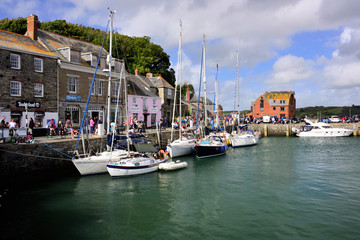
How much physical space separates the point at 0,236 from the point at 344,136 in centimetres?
6049

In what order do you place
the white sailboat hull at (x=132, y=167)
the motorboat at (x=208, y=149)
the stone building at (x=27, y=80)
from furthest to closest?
the motorboat at (x=208, y=149)
the stone building at (x=27, y=80)
the white sailboat hull at (x=132, y=167)

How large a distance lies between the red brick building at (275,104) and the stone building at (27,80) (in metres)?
72.0

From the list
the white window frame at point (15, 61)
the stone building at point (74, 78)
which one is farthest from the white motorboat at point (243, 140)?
the white window frame at point (15, 61)

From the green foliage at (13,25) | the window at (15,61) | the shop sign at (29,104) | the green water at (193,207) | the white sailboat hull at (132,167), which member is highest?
the green foliage at (13,25)

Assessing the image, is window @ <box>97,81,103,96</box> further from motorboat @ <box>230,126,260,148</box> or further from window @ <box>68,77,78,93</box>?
motorboat @ <box>230,126,260,148</box>

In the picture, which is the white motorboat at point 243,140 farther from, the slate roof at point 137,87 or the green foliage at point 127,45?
the green foliage at point 127,45

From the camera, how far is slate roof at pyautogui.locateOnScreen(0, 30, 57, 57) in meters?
25.3

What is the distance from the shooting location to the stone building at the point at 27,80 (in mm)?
24578

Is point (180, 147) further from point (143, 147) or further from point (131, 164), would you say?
point (131, 164)

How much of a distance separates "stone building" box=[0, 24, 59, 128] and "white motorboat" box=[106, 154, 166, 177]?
10893mm

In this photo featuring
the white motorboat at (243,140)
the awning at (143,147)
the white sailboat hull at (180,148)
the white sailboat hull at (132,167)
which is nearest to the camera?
the white sailboat hull at (132,167)

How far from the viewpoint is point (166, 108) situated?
49781 millimetres

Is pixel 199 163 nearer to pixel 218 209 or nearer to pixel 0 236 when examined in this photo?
pixel 218 209

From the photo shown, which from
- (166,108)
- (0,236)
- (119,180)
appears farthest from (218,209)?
(166,108)
